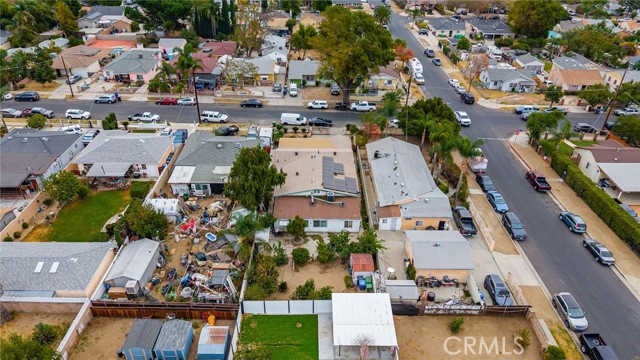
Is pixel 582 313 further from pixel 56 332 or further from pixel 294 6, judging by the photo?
pixel 294 6

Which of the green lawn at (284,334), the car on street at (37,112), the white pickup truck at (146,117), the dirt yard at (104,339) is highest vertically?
the white pickup truck at (146,117)

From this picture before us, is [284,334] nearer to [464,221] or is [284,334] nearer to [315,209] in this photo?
[315,209]

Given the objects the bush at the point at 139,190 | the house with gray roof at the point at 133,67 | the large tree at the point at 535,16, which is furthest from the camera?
the large tree at the point at 535,16

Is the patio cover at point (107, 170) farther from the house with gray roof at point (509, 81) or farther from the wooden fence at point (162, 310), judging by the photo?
the house with gray roof at point (509, 81)

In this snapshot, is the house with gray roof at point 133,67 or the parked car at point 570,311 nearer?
the parked car at point 570,311

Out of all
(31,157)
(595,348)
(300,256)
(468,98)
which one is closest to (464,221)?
(595,348)

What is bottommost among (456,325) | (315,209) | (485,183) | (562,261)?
(562,261)

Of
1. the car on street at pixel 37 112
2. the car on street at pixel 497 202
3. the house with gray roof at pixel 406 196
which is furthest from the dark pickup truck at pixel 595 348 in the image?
the car on street at pixel 37 112

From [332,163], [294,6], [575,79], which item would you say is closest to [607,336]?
[332,163]
